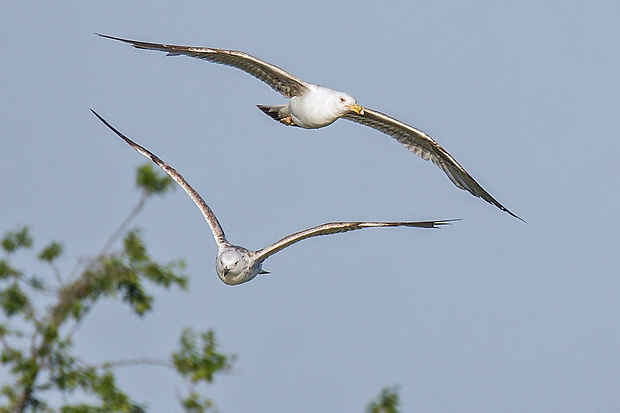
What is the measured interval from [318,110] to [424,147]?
7.22 feet

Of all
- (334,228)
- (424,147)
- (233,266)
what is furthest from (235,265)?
(424,147)

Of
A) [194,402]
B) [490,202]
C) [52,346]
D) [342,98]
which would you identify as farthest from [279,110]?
[52,346]

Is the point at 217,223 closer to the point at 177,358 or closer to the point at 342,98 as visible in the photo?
the point at 342,98

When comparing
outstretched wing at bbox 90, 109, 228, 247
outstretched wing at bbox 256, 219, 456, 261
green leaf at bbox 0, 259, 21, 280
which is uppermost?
green leaf at bbox 0, 259, 21, 280

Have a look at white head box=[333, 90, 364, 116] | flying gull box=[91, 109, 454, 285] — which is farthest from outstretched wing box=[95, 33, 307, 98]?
flying gull box=[91, 109, 454, 285]

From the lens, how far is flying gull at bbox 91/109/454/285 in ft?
53.0

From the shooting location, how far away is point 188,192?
18422 millimetres

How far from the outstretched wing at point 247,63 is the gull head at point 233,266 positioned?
2.14 meters

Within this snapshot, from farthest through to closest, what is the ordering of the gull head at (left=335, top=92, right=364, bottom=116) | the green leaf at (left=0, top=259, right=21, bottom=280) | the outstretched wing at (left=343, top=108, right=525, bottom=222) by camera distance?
1. the green leaf at (left=0, top=259, right=21, bottom=280)
2. the outstretched wing at (left=343, top=108, right=525, bottom=222)
3. the gull head at (left=335, top=92, right=364, bottom=116)

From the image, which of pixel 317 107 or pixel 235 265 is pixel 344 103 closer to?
pixel 317 107

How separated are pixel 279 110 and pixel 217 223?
167cm

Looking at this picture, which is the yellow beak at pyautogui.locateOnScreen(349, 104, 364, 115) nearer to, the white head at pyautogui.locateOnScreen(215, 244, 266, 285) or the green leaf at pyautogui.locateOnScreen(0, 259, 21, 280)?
the white head at pyautogui.locateOnScreen(215, 244, 266, 285)

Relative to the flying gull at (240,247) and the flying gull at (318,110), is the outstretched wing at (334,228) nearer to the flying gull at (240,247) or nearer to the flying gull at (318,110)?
the flying gull at (240,247)

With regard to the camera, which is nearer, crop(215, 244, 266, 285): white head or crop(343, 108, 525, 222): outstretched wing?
crop(215, 244, 266, 285): white head
